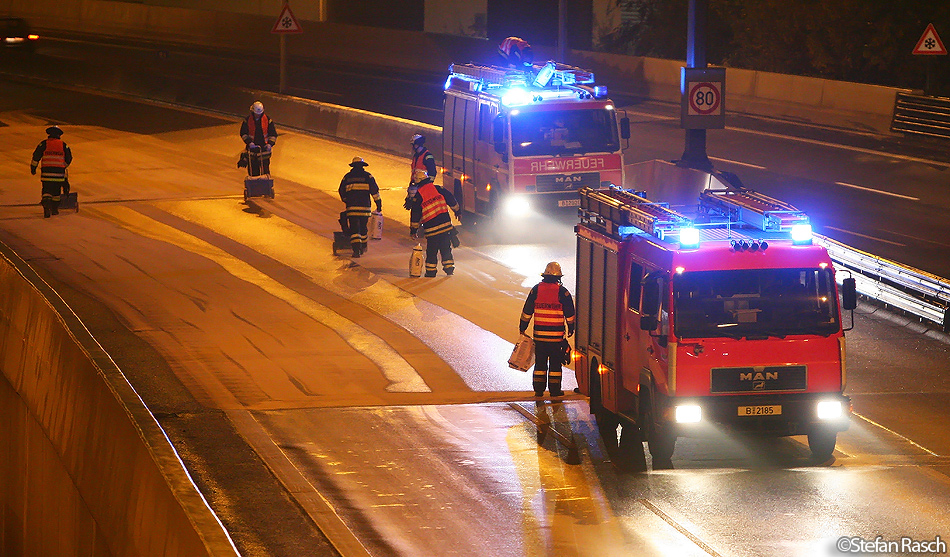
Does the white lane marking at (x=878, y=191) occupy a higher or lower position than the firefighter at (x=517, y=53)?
lower

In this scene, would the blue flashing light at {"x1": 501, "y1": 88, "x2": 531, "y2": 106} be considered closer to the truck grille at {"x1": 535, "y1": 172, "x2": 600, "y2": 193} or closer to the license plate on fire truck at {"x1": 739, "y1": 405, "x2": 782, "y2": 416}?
the truck grille at {"x1": 535, "y1": 172, "x2": 600, "y2": 193}

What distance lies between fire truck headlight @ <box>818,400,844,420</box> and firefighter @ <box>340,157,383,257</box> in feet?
36.8

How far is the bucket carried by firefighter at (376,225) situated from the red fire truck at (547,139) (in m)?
2.03

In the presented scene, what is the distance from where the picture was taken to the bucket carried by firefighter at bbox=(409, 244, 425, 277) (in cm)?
2055

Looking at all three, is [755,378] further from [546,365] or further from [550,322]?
[546,365]

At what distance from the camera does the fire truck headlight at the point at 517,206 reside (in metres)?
22.9

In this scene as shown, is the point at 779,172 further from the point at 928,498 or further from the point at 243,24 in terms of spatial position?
the point at 243,24

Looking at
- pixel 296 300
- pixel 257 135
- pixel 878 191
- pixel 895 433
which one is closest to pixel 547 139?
pixel 296 300

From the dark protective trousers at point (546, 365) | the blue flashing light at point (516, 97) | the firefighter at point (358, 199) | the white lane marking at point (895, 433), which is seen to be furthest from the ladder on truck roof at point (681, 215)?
the blue flashing light at point (516, 97)

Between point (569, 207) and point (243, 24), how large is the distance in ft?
128

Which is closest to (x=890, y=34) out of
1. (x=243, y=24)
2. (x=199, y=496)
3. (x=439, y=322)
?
(x=243, y=24)

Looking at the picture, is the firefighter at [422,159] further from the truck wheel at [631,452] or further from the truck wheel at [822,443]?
the truck wheel at [822,443]

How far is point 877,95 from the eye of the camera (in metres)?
36.8

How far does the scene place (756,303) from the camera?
11.4 meters
